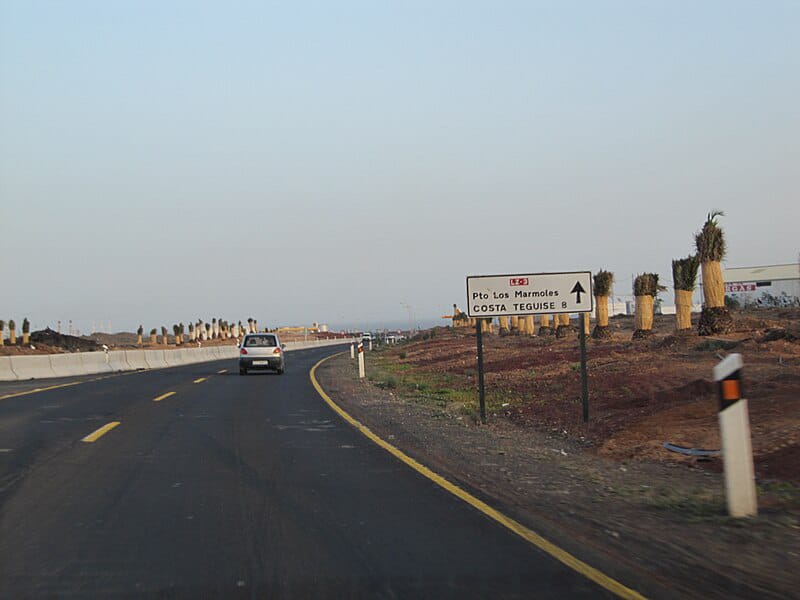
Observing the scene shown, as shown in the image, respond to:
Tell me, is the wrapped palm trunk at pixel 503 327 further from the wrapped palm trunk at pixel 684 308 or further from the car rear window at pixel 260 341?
the car rear window at pixel 260 341

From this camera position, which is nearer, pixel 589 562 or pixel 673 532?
pixel 589 562

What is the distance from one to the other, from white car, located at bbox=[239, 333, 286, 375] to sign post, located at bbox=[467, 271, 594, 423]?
1978 centimetres

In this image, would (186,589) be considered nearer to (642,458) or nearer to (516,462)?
(516,462)

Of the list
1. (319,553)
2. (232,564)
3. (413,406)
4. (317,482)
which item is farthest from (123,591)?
(413,406)

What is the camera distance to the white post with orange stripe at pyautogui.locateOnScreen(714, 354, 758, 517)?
687cm

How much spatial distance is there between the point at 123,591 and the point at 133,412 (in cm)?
1234

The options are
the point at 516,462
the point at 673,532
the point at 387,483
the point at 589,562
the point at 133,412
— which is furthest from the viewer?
the point at 133,412

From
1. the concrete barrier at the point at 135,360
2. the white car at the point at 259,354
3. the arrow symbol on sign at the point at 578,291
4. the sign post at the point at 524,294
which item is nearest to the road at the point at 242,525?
the sign post at the point at 524,294

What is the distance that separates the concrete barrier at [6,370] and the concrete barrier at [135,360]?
1021cm

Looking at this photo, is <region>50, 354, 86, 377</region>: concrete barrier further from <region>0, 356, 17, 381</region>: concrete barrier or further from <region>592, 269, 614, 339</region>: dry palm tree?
<region>592, 269, 614, 339</region>: dry palm tree

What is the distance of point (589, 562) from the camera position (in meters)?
5.76

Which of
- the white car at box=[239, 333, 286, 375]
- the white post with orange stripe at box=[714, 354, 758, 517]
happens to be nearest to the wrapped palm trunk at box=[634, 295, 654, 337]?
the white car at box=[239, 333, 286, 375]

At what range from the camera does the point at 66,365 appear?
34.9 m

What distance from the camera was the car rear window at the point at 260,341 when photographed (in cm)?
3434
